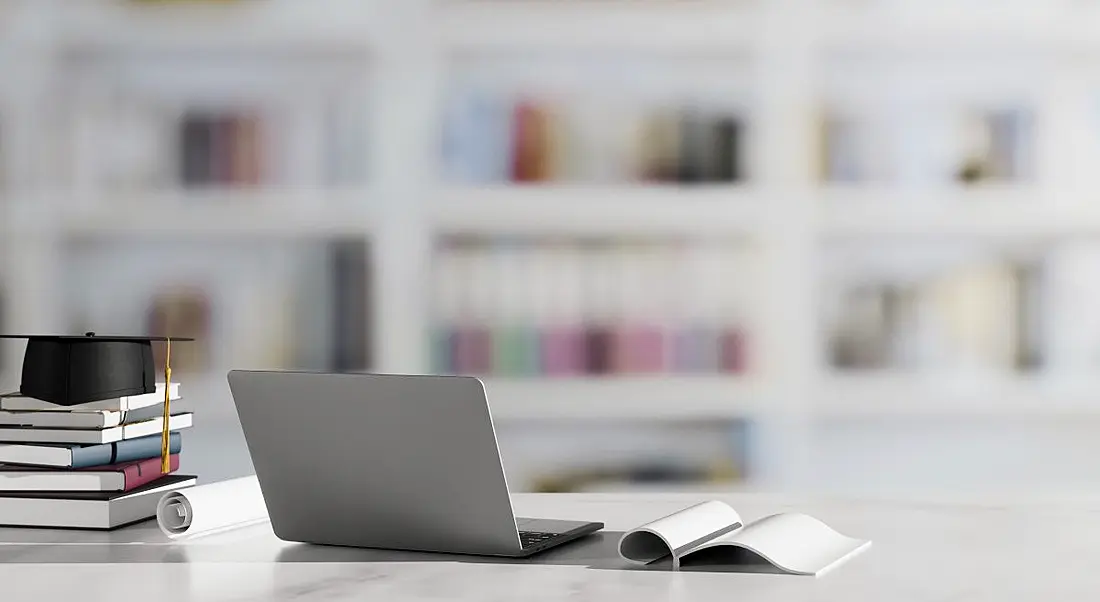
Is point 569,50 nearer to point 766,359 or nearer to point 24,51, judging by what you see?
point 766,359

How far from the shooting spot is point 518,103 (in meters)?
3.34

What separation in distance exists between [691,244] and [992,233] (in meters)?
0.71

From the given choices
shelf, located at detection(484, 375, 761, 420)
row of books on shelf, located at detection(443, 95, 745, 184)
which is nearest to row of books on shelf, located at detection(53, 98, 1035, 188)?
row of books on shelf, located at detection(443, 95, 745, 184)

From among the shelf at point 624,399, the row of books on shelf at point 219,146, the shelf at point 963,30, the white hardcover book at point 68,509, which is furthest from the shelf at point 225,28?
the white hardcover book at point 68,509

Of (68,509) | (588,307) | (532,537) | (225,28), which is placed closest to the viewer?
(532,537)

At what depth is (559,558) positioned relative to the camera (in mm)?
1186

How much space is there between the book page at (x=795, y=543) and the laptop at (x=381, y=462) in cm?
17

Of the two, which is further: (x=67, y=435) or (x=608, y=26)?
(x=608, y=26)

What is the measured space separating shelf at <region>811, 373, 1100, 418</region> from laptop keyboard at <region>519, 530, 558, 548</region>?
2094mm

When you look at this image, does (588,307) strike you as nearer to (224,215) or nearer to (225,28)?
(224,215)

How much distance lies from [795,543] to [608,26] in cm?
224

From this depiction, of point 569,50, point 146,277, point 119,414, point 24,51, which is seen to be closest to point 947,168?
point 569,50

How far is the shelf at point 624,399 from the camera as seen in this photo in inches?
127

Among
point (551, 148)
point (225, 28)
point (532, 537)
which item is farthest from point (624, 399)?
point (532, 537)
